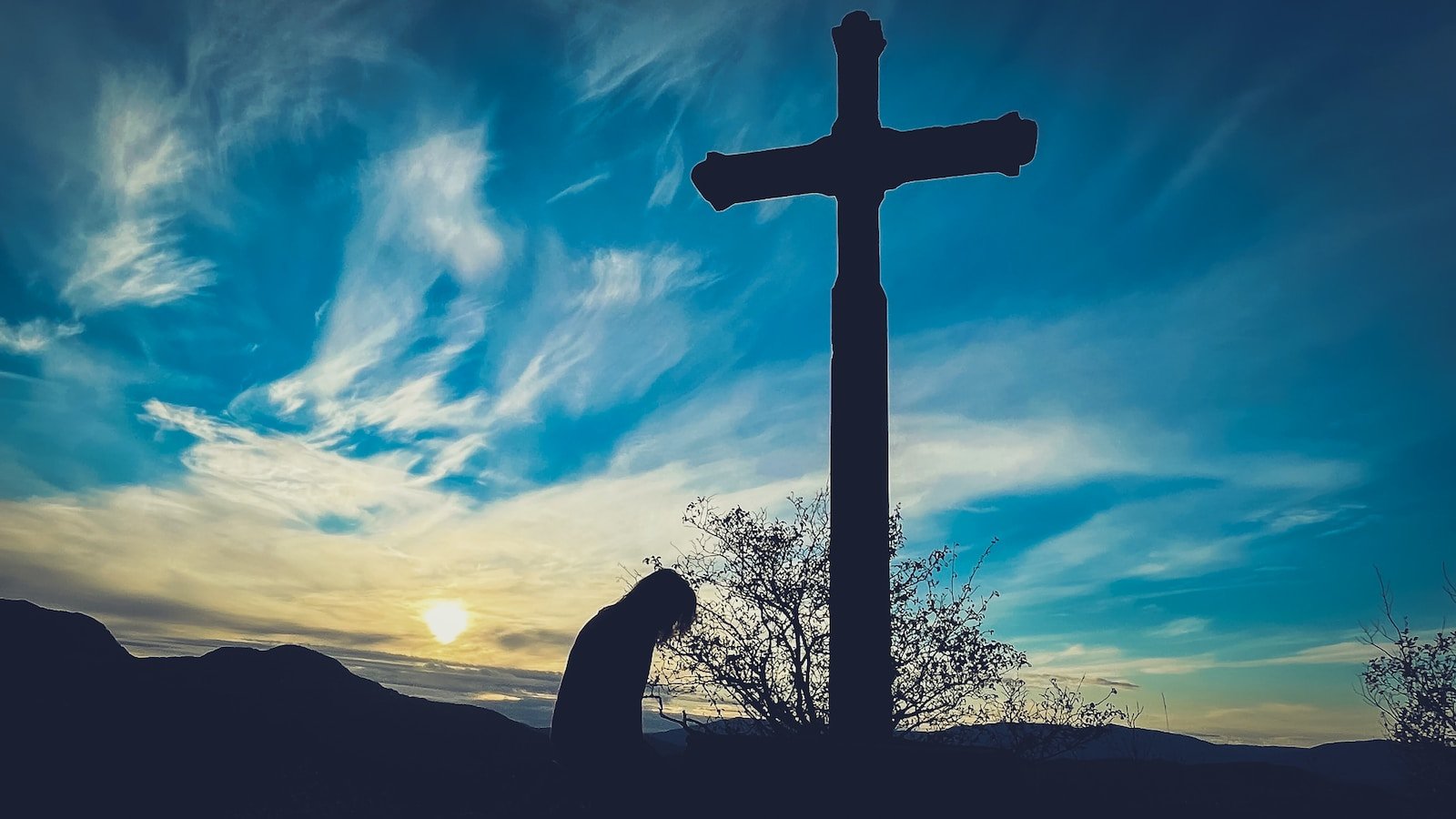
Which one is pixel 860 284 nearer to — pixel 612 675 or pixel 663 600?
pixel 663 600

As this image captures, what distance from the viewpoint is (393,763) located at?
38531mm

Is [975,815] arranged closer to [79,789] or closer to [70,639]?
[79,789]

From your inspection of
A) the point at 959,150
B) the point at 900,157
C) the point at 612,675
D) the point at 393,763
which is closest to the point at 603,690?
the point at 612,675

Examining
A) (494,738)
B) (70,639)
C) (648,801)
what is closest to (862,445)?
(648,801)

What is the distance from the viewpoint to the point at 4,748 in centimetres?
3198

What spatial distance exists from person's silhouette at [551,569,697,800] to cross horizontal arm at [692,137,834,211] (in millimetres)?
2784

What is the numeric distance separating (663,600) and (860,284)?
8.08ft

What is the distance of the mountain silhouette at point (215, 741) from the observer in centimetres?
2908

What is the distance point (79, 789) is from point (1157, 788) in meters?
37.1

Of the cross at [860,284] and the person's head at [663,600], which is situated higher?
the cross at [860,284]

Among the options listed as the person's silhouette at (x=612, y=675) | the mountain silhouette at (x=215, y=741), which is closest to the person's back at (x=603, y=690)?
the person's silhouette at (x=612, y=675)

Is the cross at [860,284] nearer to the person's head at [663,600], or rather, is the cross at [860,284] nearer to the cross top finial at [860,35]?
the cross top finial at [860,35]

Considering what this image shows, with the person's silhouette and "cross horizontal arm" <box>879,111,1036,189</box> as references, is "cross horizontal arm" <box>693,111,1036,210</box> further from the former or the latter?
the person's silhouette

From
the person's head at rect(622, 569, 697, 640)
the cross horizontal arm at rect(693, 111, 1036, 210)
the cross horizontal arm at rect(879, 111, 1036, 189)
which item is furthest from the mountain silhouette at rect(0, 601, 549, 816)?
the cross horizontal arm at rect(879, 111, 1036, 189)
